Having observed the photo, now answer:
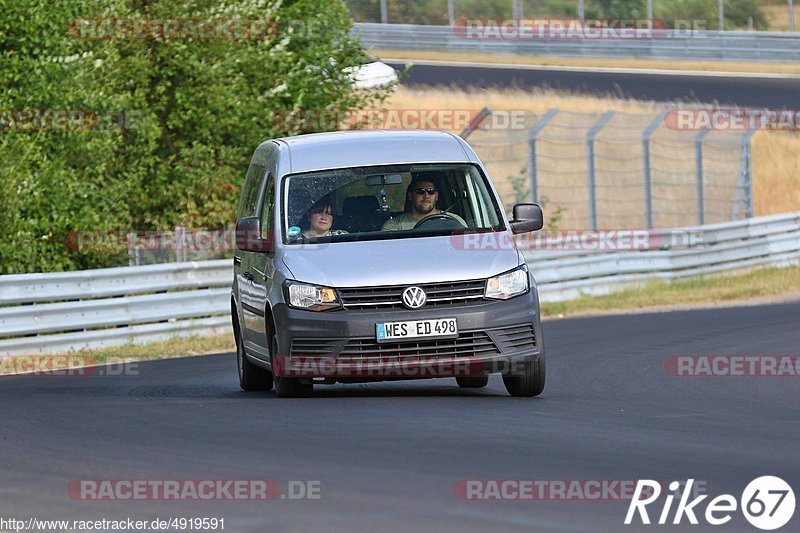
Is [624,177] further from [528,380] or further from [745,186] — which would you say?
[528,380]

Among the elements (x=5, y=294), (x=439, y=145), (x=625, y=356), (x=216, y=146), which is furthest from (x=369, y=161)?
(x=216, y=146)

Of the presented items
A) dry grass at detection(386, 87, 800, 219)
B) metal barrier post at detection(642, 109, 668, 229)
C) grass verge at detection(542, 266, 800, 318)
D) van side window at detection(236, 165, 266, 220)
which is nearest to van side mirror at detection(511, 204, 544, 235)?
van side window at detection(236, 165, 266, 220)

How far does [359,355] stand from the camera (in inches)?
407

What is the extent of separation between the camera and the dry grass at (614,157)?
35812 millimetres

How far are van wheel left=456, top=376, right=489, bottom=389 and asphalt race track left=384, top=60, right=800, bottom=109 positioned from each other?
90.9 ft

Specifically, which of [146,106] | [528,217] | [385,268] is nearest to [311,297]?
[385,268]

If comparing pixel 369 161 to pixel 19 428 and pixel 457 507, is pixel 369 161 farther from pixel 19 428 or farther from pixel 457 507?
pixel 457 507

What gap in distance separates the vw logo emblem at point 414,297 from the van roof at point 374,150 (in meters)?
1.54

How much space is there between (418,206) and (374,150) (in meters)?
0.66

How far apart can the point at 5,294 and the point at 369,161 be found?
762 cm

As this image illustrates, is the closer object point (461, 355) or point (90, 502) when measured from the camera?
point (90, 502)

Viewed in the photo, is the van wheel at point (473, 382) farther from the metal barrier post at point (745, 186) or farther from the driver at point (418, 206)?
the metal barrier post at point (745, 186)

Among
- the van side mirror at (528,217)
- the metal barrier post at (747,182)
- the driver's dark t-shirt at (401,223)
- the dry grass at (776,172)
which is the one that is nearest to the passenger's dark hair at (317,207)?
the driver's dark t-shirt at (401,223)

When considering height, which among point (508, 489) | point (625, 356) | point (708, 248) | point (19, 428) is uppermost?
point (508, 489)
